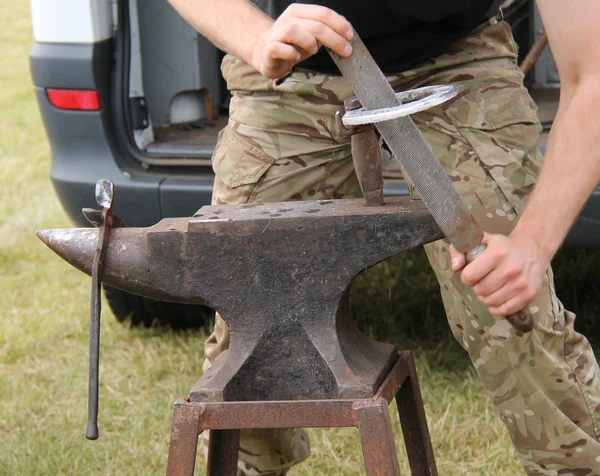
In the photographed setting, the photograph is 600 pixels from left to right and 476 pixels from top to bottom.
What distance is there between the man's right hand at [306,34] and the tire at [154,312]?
83.3 inches

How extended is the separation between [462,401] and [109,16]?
64.1 inches

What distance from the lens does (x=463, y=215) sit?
1544 millimetres

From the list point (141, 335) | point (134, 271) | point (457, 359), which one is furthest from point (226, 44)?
point (141, 335)

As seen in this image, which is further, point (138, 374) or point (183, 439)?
point (138, 374)

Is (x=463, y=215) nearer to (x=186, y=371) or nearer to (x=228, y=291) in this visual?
(x=228, y=291)

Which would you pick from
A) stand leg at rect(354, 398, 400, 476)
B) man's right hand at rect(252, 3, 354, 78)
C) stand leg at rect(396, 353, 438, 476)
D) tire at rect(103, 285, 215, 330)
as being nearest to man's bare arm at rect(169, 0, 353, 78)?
man's right hand at rect(252, 3, 354, 78)

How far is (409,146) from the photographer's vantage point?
1523mm

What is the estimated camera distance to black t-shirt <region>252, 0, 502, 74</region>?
191 centimetres

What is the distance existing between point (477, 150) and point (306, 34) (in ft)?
1.90

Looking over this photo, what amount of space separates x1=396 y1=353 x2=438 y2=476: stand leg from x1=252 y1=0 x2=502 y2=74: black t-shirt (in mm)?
687

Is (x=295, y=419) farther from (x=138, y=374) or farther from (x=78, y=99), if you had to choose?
(x=138, y=374)

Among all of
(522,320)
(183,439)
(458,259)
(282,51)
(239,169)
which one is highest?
(282,51)

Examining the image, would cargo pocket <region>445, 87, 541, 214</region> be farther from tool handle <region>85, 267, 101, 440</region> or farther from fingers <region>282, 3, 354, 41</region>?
tool handle <region>85, 267, 101, 440</region>

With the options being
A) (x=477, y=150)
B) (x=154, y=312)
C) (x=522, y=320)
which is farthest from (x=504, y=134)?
(x=154, y=312)
